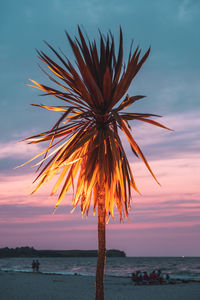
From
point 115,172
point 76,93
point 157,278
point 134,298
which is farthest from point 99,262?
point 157,278

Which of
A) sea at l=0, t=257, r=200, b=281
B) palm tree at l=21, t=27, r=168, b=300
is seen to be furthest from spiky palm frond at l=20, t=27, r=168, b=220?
sea at l=0, t=257, r=200, b=281

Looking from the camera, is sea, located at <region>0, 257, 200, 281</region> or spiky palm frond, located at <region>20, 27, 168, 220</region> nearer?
spiky palm frond, located at <region>20, 27, 168, 220</region>

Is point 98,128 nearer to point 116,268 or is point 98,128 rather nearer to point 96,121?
point 96,121

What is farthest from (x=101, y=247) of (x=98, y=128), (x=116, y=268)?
(x=116, y=268)

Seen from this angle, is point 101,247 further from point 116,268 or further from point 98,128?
point 116,268

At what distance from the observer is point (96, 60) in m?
6.21

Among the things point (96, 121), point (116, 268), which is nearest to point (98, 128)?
point (96, 121)

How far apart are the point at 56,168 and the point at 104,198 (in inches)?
39.4

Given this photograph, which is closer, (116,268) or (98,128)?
(98,128)

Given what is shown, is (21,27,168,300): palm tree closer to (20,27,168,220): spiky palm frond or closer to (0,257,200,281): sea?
(20,27,168,220): spiky palm frond

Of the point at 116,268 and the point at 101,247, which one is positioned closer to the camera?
the point at 101,247

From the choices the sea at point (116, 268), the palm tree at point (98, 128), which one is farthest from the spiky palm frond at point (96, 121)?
the sea at point (116, 268)

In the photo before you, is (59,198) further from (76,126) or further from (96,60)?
(96,60)

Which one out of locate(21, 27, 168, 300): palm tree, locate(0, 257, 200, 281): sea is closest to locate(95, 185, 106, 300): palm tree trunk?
locate(21, 27, 168, 300): palm tree
